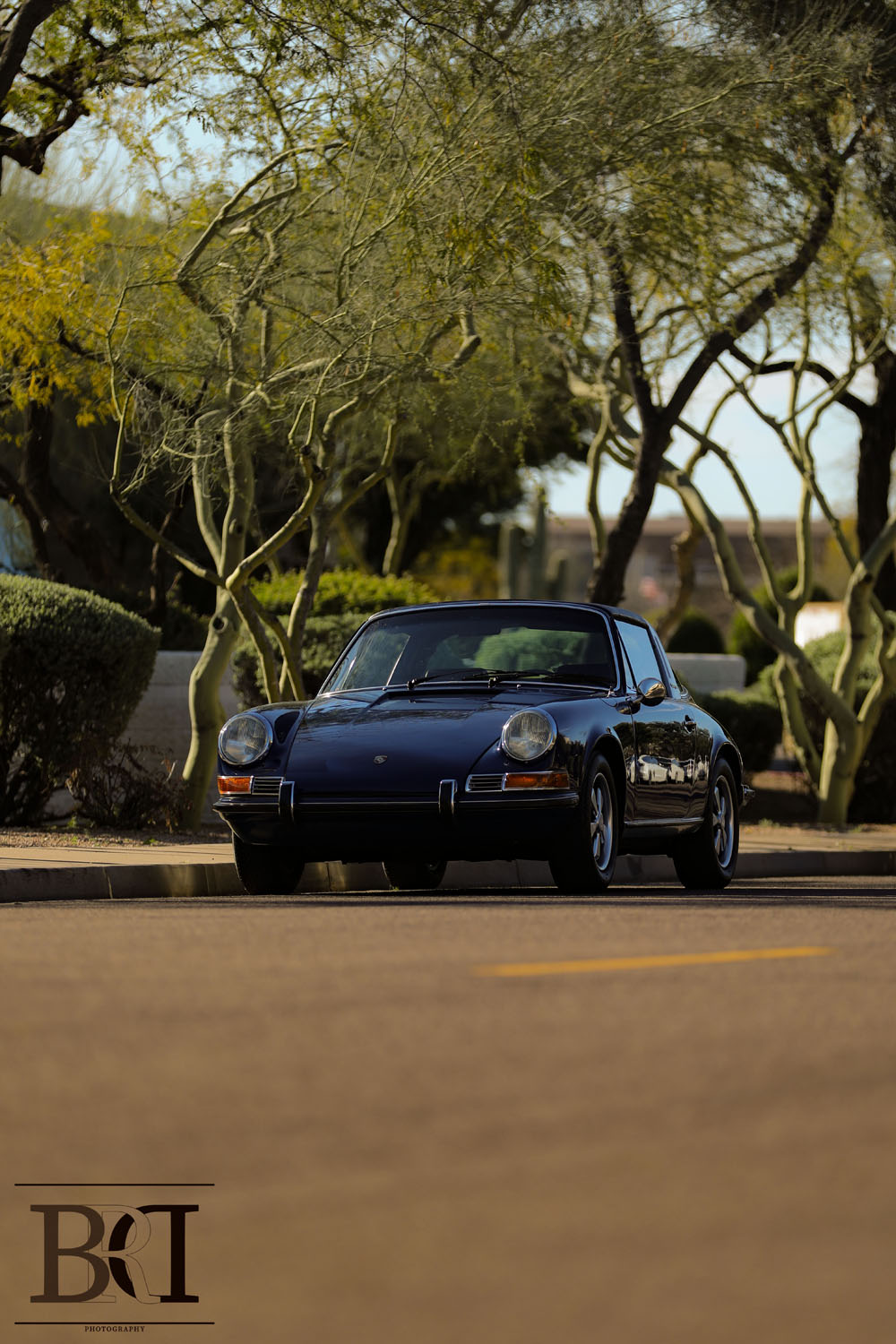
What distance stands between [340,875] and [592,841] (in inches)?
95.9

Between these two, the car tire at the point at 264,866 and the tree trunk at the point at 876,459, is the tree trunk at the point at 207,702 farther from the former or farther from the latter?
the tree trunk at the point at 876,459

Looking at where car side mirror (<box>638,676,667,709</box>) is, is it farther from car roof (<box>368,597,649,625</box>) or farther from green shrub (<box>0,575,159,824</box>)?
green shrub (<box>0,575,159,824</box>)

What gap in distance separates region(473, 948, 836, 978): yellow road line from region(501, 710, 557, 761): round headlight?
2583 millimetres

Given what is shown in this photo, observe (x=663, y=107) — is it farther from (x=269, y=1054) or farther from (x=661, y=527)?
(x=661, y=527)

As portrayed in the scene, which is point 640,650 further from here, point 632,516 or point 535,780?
point 632,516

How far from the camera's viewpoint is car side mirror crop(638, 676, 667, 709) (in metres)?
12.4

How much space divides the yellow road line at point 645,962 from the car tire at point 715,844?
14.7 ft

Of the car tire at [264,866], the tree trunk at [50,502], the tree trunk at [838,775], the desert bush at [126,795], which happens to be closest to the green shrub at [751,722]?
the tree trunk at [838,775]

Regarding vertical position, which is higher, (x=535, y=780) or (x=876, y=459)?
(x=876, y=459)

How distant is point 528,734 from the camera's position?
36.4 ft

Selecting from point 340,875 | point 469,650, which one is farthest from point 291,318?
point 340,875

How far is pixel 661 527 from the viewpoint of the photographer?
11562 cm

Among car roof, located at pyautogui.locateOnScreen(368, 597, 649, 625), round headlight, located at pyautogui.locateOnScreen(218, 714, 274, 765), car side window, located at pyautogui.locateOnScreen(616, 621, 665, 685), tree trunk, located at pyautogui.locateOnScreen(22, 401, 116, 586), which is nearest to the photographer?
round headlight, located at pyautogui.locateOnScreen(218, 714, 274, 765)

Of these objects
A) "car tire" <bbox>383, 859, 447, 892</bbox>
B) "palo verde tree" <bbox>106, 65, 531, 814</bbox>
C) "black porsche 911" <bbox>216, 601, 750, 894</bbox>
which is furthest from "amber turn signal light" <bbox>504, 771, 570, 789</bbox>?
"palo verde tree" <bbox>106, 65, 531, 814</bbox>
